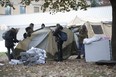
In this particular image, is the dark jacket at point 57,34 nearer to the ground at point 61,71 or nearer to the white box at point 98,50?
the white box at point 98,50

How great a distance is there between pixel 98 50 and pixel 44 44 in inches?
113

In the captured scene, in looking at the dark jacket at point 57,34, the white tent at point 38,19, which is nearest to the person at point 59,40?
the dark jacket at point 57,34

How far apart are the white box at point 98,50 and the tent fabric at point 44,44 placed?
2.03 metres

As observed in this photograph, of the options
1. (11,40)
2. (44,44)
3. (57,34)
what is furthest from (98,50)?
(11,40)

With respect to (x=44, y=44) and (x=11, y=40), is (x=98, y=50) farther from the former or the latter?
(x=11, y=40)

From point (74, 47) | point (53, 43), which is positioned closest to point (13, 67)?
point (53, 43)

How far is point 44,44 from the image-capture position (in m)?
16.8

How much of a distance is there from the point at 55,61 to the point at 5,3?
3.67 meters

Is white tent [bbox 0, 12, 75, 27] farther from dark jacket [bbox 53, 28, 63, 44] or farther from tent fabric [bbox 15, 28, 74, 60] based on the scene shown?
dark jacket [bbox 53, 28, 63, 44]

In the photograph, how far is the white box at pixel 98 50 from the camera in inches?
586

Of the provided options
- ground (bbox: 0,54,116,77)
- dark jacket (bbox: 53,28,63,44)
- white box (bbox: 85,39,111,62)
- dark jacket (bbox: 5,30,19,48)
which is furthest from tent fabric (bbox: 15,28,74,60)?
ground (bbox: 0,54,116,77)

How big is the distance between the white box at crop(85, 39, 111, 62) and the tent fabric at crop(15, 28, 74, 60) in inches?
79.9

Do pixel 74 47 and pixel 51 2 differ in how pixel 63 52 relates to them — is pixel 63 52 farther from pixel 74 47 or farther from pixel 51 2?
pixel 51 2

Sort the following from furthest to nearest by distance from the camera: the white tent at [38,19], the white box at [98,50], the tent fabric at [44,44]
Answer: the white tent at [38,19], the tent fabric at [44,44], the white box at [98,50]
